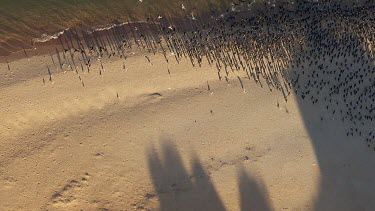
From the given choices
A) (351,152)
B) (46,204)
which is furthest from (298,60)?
(46,204)

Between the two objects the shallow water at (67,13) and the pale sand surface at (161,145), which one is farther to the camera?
the shallow water at (67,13)

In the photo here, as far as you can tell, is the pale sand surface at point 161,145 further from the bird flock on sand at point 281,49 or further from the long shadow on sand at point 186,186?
the bird flock on sand at point 281,49

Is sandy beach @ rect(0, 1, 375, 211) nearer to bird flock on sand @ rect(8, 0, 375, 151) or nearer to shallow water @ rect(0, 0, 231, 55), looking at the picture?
bird flock on sand @ rect(8, 0, 375, 151)

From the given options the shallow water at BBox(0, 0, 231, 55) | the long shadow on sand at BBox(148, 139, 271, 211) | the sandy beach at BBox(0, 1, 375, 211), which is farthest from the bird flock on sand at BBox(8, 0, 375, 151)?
the long shadow on sand at BBox(148, 139, 271, 211)

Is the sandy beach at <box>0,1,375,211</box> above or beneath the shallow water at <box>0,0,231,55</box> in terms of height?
beneath

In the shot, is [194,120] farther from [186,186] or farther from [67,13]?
[67,13]

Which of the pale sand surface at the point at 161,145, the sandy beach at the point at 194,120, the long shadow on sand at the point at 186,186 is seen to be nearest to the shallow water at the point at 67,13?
the sandy beach at the point at 194,120
